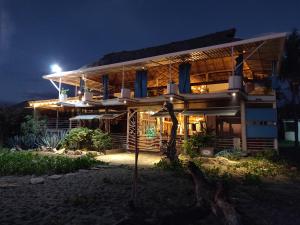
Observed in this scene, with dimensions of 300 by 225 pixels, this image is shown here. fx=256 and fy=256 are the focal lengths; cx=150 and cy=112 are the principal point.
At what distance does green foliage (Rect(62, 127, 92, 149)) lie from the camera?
17.6m

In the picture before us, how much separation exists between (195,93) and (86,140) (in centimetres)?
823

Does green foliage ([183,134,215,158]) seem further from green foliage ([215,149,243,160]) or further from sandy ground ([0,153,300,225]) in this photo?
sandy ground ([0,153,300,225])

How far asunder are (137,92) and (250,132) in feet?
26.1

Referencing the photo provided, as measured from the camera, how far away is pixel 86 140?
59.2ft

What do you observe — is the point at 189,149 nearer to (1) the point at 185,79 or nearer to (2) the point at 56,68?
(1) the point at 185,79

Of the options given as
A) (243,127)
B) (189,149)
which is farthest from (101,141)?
(243,127)

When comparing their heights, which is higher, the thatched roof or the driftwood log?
the thatched roof

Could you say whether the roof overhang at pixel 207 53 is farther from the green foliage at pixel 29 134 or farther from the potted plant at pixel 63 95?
the green foliage at pixel 29 134

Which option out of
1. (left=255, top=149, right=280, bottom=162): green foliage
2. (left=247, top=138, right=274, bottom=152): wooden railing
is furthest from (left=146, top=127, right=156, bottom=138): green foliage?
(left=255, top=149, right=280, bottom=162): green foliage

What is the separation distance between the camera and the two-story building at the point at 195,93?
49.3 feet

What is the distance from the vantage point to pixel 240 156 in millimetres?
14258

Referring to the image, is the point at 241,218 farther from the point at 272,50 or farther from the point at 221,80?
the point at 221,80

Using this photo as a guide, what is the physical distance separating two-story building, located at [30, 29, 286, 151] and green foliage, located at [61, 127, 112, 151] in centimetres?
167

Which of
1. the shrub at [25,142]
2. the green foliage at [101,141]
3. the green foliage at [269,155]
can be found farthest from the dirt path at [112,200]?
the shrub at [25,142]
